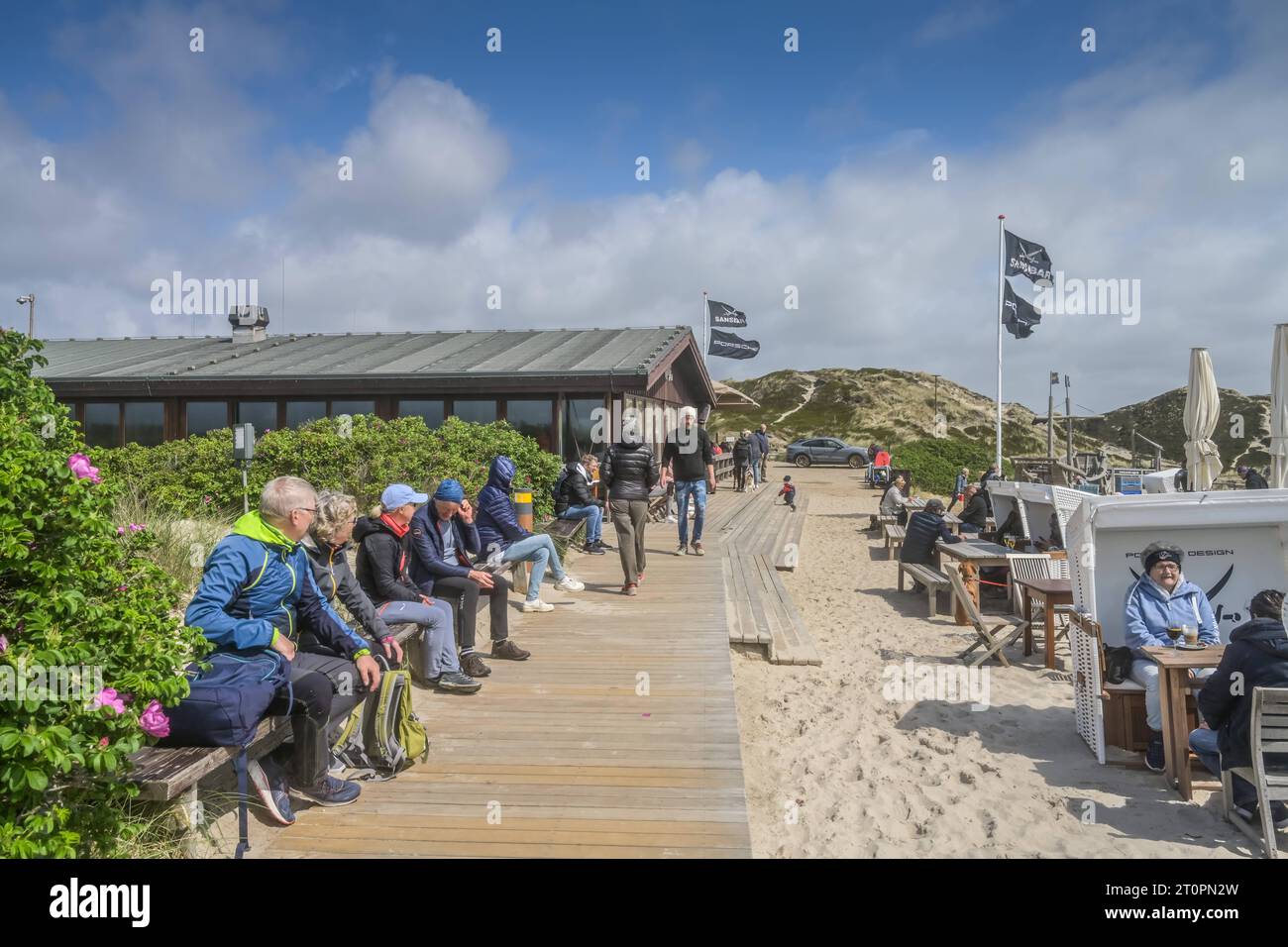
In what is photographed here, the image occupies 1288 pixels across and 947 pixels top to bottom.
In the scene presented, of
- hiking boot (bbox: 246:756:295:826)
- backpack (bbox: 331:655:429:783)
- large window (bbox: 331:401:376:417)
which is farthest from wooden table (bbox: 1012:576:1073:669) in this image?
large window (bbox: 331:401:376:417)

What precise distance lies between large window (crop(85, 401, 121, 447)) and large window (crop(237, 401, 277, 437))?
2.89m

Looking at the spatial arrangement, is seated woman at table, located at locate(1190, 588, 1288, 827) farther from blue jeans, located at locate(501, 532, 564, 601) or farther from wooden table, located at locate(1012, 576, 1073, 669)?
blue jeans, located at locate(501, 532, 564, 601)

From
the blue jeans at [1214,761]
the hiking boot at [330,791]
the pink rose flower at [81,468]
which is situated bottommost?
the blue jeans at [1214,761]

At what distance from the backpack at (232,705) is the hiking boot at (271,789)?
10 cm

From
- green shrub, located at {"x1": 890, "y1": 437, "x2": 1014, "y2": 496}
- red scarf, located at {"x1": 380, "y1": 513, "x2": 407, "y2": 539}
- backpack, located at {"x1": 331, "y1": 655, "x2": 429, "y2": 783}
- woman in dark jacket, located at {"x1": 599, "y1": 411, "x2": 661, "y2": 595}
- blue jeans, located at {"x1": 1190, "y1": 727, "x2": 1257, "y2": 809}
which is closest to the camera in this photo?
backpack, located at {"x1": 331, "y1": 655, "x2": 429, "y2": 783}

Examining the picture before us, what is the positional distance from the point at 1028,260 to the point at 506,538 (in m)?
18.3

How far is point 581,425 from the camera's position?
55.9 feet

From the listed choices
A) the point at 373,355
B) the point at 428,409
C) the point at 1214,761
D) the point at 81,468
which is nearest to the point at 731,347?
the point at 428,409

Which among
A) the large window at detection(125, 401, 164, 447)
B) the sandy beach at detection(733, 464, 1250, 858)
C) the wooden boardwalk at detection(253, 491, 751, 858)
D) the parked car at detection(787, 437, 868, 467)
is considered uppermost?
the large window at detection(125, 401, 164, 447)

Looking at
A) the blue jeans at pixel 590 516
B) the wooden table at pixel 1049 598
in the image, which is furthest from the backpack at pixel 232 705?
the blue jeans at pixel 590 516

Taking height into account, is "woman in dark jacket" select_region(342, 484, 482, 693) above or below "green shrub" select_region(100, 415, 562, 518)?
below

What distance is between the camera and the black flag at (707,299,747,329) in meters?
21.8

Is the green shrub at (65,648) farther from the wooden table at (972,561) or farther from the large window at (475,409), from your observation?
the large window at (475,409)

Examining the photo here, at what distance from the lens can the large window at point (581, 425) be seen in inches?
664
